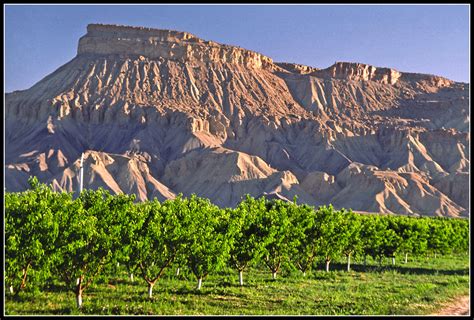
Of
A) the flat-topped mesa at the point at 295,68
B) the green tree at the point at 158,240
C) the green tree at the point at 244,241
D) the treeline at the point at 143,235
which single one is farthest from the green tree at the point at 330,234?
the flat-topped mesa at the point at 295,68

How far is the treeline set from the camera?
22.3m

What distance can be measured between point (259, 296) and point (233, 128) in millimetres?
117755

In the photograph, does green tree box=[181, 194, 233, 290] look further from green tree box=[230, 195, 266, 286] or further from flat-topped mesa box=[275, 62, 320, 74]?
flat-topped mesa box=[275, 62, 320, 74]

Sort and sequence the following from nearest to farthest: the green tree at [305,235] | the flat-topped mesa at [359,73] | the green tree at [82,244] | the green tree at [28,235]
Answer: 1. the green tree at [28,235]
2. the green tree at [82,244]
3. the green tree at [305,235]
4. the flat-topped mesa at [359,73]

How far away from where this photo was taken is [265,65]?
17875 cm

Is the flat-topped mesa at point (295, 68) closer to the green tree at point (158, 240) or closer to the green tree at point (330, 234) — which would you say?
the green tree at point (330, 234)

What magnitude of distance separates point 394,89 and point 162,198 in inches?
3762

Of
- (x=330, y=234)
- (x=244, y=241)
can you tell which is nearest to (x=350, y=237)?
(x=330, y=234)

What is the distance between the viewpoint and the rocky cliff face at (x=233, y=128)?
117 metres

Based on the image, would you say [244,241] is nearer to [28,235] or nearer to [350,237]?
[350,237]

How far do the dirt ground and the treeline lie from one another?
931 centimetres

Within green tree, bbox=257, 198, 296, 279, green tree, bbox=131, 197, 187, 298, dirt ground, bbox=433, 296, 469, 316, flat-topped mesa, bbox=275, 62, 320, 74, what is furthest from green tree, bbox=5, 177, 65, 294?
→ flat-topped mesa, bbox=275, 62, 320, 74

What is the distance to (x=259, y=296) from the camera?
1049 inches

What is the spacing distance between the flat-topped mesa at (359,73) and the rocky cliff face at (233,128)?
0.34 m
